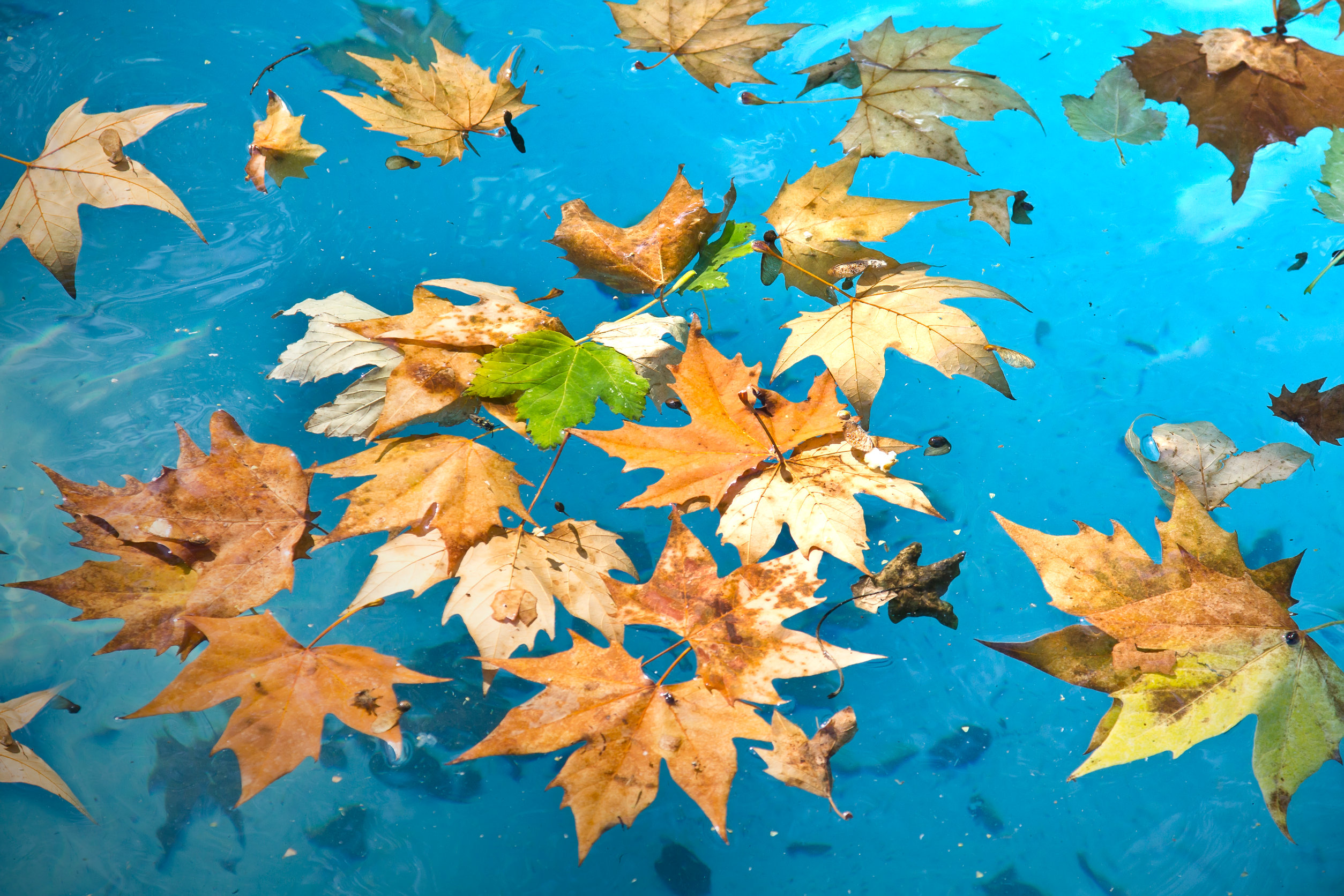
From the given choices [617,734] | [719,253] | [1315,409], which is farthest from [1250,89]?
[617,734]

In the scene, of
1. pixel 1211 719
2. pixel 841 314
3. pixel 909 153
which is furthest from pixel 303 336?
pixel 1211 719

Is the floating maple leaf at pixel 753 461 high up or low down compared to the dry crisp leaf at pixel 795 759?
up

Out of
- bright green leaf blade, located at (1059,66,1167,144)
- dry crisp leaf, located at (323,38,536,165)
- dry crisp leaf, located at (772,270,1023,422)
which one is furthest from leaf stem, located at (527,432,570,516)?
bright green leaf blade, located at (1059,66,1167,144)

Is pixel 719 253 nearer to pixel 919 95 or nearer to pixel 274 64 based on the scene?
pixel 919 95

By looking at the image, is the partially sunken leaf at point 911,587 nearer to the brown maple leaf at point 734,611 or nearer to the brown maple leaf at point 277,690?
the brown maple leaf at point 734,611

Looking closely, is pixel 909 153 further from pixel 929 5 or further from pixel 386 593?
pixel 386 593

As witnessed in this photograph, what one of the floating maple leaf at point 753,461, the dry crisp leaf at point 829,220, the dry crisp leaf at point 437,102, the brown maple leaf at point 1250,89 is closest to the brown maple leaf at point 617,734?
the floating maple leaf at point 753,461

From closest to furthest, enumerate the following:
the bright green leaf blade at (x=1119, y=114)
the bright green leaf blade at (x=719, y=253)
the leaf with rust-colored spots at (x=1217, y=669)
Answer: the leaf with rust-colored spots at (x=1217, y=669)
the bright green leaf blade at (x=719, y=253)
the bright green leaf blade at (x=1119, y=114)
